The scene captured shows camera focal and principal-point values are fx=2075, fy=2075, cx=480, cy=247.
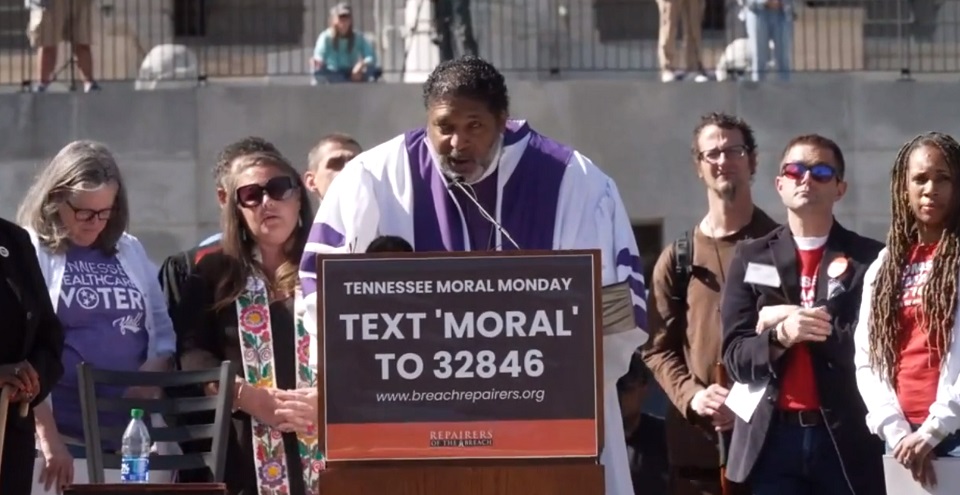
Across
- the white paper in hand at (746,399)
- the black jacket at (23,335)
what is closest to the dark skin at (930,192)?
the white paper in hand at (746,399)

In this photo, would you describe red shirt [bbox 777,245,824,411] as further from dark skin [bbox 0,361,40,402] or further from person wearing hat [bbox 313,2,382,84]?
person wearing hat [bbox 313,2,382,84]

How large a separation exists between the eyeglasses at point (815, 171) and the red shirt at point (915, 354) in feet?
2.45

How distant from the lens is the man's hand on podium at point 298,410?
24.8 ft

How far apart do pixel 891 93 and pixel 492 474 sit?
1188 centimetres

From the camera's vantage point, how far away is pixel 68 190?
785 cm

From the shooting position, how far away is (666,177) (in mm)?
16156

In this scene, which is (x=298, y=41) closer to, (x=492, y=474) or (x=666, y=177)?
(x=666, y=177)

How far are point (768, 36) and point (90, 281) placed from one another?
1035cm

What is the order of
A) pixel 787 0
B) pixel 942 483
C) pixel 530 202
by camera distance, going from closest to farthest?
pixel 530 202 → pixel 942 483 → pixel 787 0

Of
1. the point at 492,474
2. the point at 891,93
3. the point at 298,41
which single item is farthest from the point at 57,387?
the point at 298,41

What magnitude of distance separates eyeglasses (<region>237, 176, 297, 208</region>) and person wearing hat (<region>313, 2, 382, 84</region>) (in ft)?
29.2

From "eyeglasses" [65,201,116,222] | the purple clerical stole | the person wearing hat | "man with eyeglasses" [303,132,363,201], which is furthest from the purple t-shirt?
the person wearing hat

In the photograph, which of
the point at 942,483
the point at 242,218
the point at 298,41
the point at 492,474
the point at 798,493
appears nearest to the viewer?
the point at 492,474

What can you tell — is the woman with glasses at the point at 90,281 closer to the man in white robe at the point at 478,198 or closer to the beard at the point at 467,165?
the man in white robe at the point at 478,198
